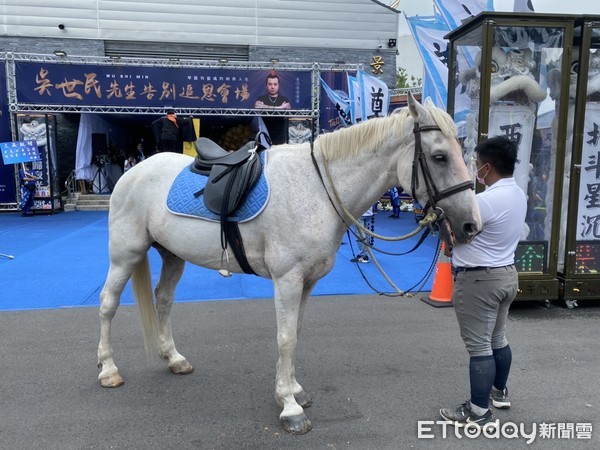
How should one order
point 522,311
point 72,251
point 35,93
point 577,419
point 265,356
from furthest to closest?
point 35,93, point 72,251, point 522,311, point 265,356, point 577,419

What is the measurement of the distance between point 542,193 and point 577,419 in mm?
2999

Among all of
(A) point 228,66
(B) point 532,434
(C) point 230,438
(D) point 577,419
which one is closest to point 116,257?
(C) point 230,438

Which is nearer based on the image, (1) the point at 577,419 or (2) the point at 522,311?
(1) the point at 577,419

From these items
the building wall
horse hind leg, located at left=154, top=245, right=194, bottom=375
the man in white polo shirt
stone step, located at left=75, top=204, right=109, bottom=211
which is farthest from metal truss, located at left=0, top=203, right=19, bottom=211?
the man in white polo shirt

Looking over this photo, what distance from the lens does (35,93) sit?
12.8 m

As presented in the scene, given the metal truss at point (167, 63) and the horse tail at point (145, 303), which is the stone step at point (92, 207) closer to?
the metal truss at point (167, 63)

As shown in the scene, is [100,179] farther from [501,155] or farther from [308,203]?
[501,155]

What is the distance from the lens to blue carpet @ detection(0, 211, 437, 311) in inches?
216

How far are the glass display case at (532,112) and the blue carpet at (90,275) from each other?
1527mm

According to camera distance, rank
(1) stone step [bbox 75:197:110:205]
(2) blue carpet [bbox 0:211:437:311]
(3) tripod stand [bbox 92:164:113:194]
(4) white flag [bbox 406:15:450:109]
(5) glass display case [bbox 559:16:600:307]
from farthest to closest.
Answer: (3) tripod stand [bbox 92:164:113:194]
(1) stone step [bbox 75:197:110:205]
(4) white flag [bbox 406:15:450:109]
(2) blue carpet [bbox 0:211:437:311]
(5) glass display case [bbox 559:16:600:307]

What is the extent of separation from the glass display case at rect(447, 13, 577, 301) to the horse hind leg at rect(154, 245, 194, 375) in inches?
130

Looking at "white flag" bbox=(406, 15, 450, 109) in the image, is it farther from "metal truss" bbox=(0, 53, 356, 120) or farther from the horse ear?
the horse ear

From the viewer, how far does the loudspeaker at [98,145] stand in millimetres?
16328

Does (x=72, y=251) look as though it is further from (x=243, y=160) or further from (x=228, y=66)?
(x=228, y=66)
